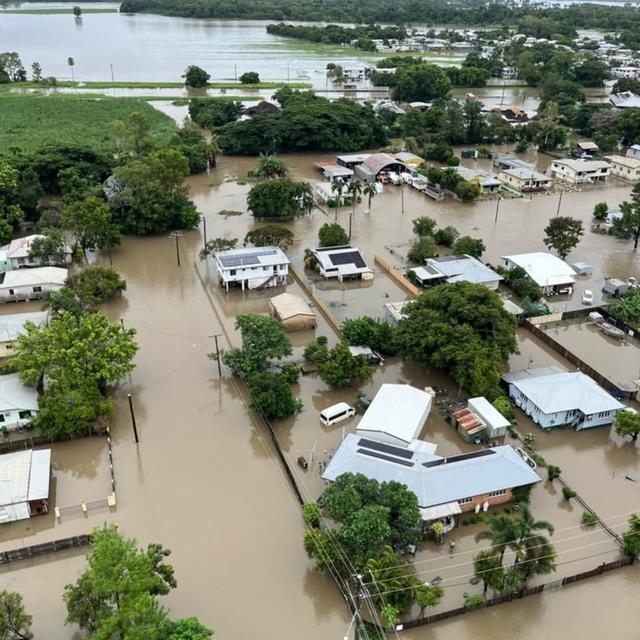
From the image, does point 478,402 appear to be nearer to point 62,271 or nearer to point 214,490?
point 214,490

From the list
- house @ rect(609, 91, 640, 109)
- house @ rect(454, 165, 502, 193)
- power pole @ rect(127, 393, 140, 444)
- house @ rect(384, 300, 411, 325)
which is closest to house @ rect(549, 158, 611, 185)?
house @ rect(454, 165, 502, 193)

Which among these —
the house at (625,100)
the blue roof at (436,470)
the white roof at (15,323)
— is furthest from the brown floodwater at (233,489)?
the house at (625,100)

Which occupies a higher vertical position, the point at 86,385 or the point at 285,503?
the point at 86,385

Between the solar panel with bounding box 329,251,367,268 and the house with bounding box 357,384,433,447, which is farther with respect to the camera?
the solar panel with bounding box 329,251,367,268

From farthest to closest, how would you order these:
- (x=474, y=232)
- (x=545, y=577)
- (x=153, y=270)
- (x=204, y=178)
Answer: (x=204, y=178), (x=474, y=232), (x=153, y=270), (x=545, y=577)

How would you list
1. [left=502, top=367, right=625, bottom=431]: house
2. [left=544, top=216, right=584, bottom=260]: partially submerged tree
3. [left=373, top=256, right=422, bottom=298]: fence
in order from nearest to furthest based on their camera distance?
[left=502, top=367, right=625, bottom=431]: house → [left=373, top=256, right=422, bottom=298]: fence → [left=544, top=216, right=584, bottom=260]: partially submerged tree

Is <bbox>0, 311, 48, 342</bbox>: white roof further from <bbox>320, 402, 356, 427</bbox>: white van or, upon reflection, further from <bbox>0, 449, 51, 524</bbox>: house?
<bbox>320, 402, 356, 427</bbox>: white van

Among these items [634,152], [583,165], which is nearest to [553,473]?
[583,165]

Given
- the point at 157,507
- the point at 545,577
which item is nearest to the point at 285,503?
the point at 157,507
